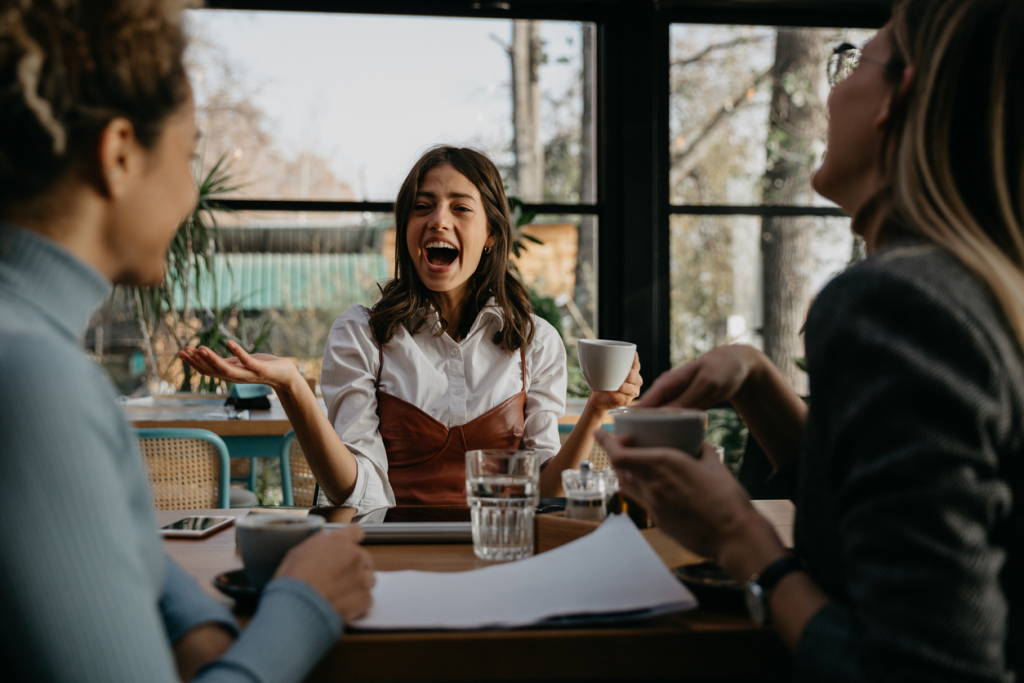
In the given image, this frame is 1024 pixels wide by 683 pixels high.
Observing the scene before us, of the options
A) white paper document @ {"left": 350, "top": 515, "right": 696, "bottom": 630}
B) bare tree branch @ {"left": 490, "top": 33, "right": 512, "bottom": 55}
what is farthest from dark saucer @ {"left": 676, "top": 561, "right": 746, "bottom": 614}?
bare tree branch @ {"left": 490, "top": 33, "right": 512, "bottom": 55}

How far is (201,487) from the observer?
2521 mm

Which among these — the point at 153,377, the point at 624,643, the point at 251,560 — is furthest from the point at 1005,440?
the point at 153,377

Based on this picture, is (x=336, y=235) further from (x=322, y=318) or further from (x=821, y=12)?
(x=821, y=12)

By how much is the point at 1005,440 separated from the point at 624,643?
0.40 m

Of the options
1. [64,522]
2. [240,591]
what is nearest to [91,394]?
[64,522]

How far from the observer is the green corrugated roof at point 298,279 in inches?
170

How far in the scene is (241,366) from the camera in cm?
141

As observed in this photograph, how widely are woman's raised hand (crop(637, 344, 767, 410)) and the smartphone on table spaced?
69 centimetres

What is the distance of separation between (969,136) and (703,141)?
3.81m

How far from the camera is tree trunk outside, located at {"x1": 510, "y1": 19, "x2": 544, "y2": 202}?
437 centimetres

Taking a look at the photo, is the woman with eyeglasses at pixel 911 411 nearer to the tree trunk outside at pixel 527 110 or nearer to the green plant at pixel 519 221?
the green plant at pixel 519 221

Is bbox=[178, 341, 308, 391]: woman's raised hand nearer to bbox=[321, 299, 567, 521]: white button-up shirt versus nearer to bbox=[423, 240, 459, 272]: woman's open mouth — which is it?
bbox=[321, 299, 567, 521]: white button-up shirt

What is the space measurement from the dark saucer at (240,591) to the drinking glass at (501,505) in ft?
0.99

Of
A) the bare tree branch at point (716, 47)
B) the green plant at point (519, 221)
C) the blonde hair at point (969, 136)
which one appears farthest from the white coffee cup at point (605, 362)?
the bare tree branch at point (716, 47)
